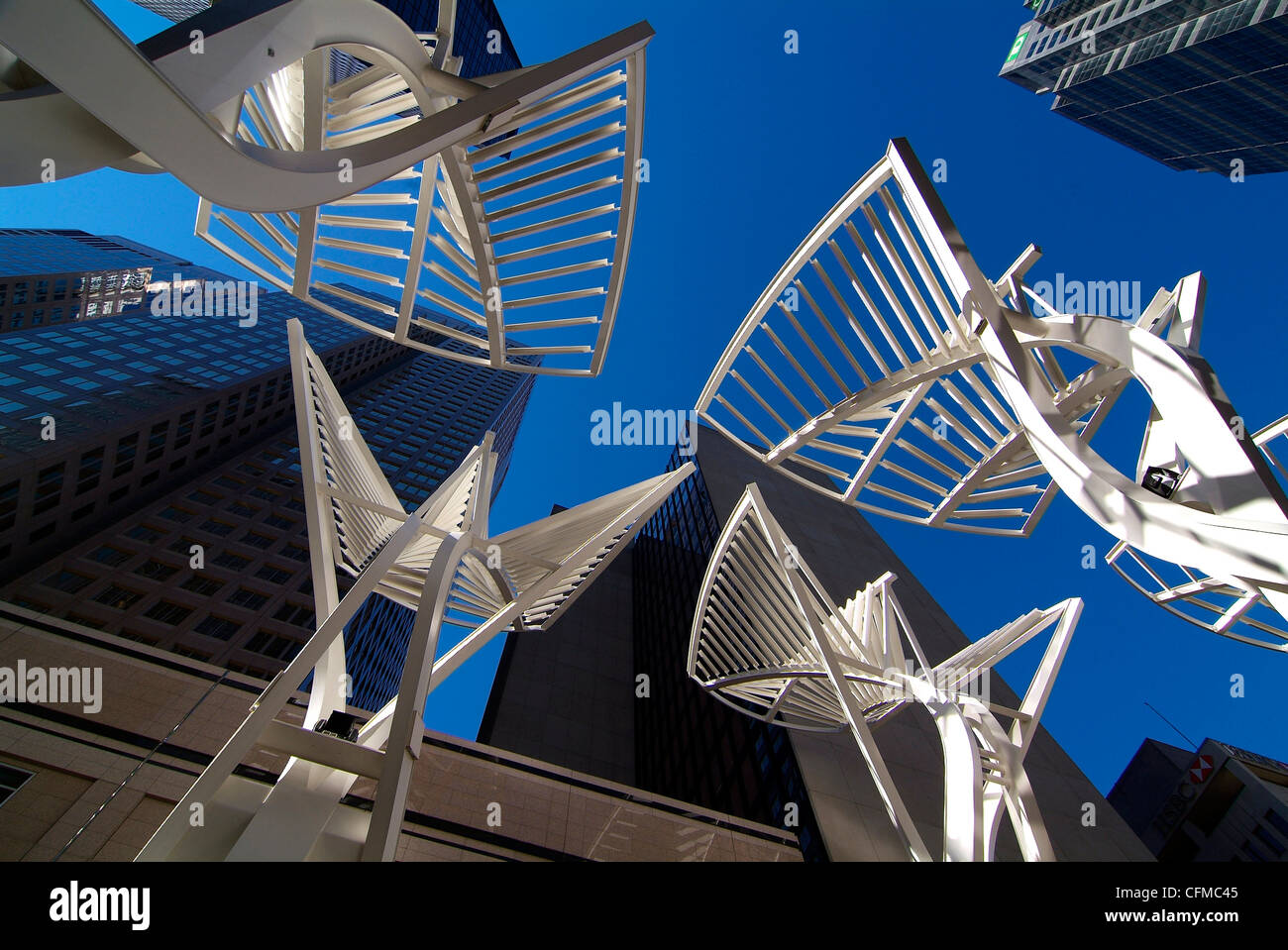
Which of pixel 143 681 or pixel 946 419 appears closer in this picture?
pixel 946 419

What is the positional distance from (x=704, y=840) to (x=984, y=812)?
29.3ft

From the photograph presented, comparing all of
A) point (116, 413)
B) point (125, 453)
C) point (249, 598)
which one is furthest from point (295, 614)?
point (116, 413)

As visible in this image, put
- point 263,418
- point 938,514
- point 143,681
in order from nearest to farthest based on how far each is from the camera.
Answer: point 938,514 < point 143,681 < point 263,418

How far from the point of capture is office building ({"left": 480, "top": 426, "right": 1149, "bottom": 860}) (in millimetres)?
19844

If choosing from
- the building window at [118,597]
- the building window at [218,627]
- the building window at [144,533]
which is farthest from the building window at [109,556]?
the building window at [218,627]

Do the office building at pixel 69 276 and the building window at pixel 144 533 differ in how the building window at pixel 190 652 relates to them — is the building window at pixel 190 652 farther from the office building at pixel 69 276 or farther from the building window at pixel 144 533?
the office building at pixel 69 276

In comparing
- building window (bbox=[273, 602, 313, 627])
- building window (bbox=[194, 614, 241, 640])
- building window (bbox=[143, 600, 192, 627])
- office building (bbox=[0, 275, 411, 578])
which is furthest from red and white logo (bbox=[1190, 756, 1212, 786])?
office building (bbox=[0, 275, 411, 578])

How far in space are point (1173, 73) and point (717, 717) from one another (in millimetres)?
67813

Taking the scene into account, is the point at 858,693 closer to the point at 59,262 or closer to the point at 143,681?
the point at 143,681

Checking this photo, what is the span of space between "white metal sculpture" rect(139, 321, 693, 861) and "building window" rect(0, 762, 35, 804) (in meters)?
6.27

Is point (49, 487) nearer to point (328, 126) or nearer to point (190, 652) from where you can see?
point (190, 652)

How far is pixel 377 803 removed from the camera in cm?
535

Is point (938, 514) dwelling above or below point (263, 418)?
below

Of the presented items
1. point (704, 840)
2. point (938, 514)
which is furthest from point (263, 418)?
point (938, 514)
